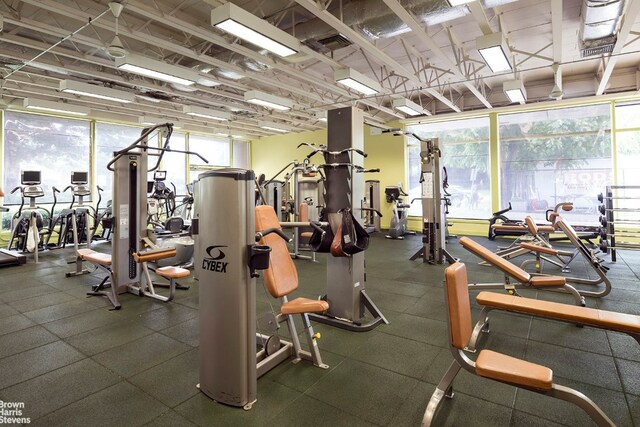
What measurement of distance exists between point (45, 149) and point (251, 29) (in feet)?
25.7

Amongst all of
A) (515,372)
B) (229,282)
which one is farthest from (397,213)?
(515,372)

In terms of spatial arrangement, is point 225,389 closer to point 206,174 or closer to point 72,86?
point 206,174

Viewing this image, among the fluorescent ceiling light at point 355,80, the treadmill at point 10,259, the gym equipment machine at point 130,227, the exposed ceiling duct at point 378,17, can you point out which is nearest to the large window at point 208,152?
the treadmill at point 10,259

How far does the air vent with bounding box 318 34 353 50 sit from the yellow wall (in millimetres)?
5837

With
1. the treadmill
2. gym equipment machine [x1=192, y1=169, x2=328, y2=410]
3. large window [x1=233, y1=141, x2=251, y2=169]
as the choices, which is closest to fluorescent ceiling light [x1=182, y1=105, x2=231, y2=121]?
the treadmill

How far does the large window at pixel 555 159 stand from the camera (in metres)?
8.17

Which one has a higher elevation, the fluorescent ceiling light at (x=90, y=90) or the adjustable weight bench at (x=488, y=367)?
the fluorescent ceiling light at (x=90, y=90)

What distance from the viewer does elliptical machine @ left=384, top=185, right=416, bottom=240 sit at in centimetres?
962

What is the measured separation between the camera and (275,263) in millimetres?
2510

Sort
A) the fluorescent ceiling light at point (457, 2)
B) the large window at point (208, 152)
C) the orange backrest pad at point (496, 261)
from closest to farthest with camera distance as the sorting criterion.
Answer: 1. the orange backrest pad at point (496, 261)
2. the fluorescent ceiling light at point (457, 2)
3. the large window at point (208, 152)

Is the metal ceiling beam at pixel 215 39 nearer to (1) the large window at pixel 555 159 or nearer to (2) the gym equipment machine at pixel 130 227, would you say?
(2) the gym equipment machine at pixel 130 227

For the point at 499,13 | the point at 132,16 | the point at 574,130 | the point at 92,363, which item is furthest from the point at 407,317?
the point at 574,130

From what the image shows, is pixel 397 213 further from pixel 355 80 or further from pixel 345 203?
pixel 345 203

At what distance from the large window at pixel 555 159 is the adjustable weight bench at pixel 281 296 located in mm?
8436
